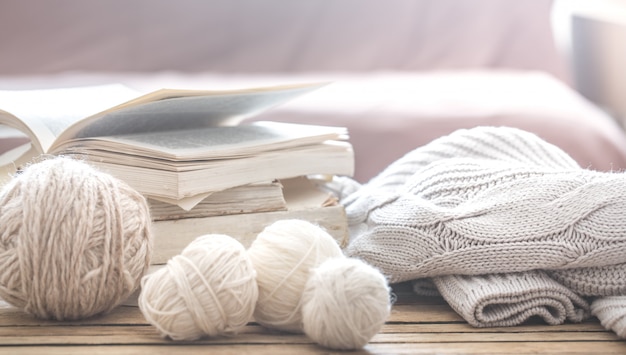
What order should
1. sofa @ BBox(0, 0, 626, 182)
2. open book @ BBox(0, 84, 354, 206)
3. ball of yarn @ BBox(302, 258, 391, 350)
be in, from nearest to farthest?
ball of yarn @ BBox(302, 258, 391, 350)
open book @ BBox(0, 84, 354, 206)
sofa @ BBox(0, 0, 626, 182)

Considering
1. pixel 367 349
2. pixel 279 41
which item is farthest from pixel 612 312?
pixel 279 41

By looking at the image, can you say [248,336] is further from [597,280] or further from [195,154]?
[597,280]

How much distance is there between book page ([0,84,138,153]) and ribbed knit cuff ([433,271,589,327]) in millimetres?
403

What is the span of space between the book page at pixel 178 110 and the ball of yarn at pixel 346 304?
0.82ft

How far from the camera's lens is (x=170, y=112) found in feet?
2.60

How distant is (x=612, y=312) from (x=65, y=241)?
454 millimetres

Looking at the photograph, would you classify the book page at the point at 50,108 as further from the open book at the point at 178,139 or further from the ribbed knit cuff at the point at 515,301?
the ribbed knit cuff at the point at 515,301

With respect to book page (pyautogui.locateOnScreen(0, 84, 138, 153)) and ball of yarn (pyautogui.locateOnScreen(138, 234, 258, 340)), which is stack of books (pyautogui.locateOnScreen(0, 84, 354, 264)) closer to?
book page (pyautogui.locateOnScreen(0, 84, 138, 153))

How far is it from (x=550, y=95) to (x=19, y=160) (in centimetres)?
94

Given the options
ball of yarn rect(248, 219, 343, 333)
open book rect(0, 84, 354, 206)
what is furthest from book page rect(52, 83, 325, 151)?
ball of yarn rect(248, 219, 343, 333)

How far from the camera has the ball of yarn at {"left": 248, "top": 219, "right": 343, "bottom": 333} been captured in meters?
0.61

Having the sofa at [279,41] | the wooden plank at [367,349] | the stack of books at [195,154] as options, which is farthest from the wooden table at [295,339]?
the sofa at [279,41]

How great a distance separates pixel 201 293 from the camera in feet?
1.91

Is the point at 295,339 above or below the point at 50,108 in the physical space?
below
